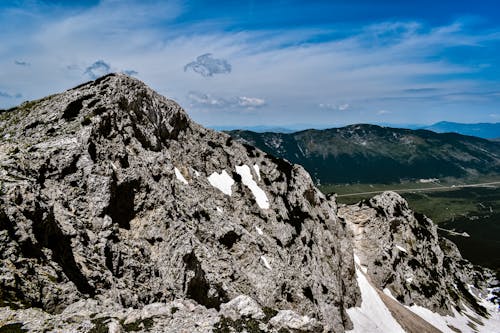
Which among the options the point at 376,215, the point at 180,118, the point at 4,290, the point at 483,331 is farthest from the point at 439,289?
the point at 4,290

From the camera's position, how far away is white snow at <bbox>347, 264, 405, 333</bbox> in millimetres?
67188

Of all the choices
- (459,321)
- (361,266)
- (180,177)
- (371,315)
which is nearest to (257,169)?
(180,177)

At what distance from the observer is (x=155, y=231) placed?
33719 millimetres

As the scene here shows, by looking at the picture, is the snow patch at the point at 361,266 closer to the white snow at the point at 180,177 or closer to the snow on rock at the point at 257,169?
the snow on rock at the point at 257,169

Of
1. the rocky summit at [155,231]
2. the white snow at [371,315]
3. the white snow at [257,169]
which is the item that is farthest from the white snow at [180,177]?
the white snow at [371,315]

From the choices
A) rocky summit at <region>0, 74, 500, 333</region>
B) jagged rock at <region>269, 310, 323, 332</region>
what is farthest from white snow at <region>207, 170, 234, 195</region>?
jagged rock at <region>269, 310, 323, 332</region>

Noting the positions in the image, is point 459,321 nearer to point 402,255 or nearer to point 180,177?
point 402,255

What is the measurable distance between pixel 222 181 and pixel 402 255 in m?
72.6

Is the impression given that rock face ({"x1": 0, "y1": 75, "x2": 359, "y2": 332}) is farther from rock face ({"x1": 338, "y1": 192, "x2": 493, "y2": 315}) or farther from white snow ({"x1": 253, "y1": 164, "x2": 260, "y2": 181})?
rock face ({"x1": 338, "y1": 192, "x2": 493, "y2": 315})

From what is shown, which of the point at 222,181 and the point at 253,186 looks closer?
the point at 222,181

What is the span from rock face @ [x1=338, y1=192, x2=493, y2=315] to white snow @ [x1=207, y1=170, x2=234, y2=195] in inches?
2079

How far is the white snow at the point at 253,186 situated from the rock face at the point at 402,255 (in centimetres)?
4525

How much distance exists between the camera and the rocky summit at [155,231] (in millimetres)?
21438

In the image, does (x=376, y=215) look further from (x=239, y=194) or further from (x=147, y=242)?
(x=147, y=242)
